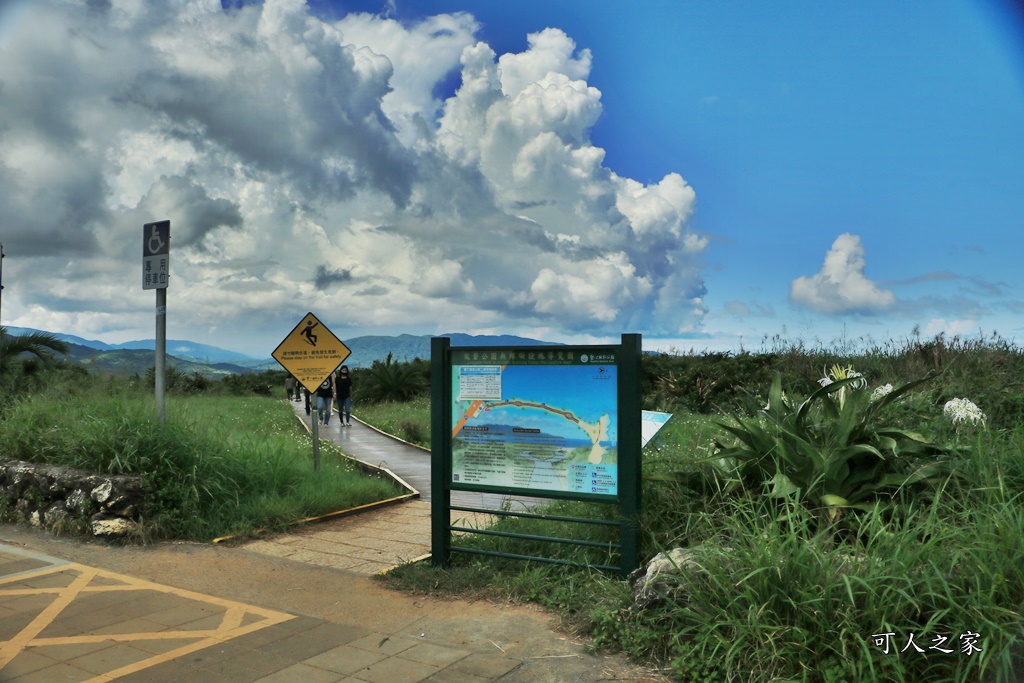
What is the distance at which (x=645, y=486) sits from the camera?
249 inches

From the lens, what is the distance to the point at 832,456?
551 cm

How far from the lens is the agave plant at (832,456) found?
5454 millimetres

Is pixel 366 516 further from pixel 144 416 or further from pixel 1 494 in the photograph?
pixel 1 494

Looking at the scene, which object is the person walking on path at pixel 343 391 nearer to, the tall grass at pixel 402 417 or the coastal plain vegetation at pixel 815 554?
the tall grass at pixel 402 417

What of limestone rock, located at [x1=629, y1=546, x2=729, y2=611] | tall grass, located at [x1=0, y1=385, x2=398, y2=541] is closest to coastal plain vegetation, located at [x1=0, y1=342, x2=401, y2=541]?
tall grass, located at [x1=0, y1=385, x2=398, y2=541]

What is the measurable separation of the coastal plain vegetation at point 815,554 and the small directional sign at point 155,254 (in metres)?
5.80

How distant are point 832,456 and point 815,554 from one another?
4.72ft

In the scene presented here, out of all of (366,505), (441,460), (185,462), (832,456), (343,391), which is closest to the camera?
(832,456)

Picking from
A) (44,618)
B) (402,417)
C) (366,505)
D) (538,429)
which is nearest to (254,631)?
(44,618)

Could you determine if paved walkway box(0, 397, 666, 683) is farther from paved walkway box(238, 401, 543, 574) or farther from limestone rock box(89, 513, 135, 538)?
limestone rock box(89, 513, 135, 538)

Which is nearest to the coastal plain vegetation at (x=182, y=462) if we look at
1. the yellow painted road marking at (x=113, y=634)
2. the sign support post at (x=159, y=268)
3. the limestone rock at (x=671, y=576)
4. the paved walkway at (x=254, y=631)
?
the sign support post at (x=159, y=268)

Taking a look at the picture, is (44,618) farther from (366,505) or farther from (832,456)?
(832,456)

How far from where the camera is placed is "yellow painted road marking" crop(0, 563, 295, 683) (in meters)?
5.02

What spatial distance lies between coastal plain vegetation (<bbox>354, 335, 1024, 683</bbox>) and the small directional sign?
5803 millimetres
